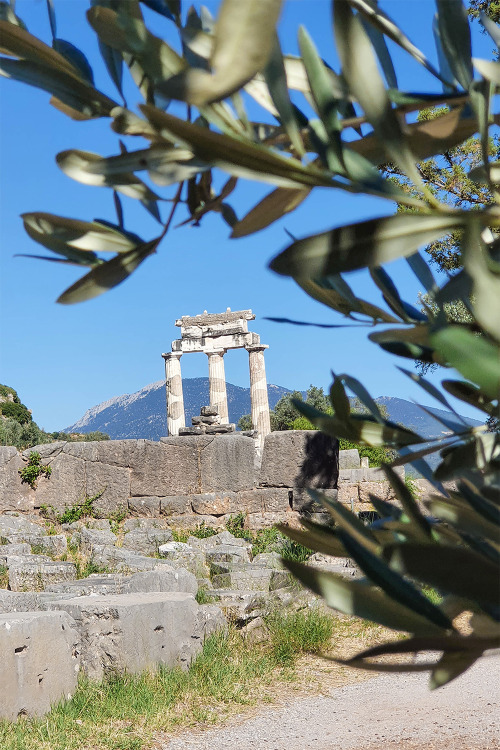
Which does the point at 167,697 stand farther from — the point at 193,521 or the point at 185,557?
the point at 193,521

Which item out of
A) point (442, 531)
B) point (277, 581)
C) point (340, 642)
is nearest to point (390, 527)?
point (442, 531)

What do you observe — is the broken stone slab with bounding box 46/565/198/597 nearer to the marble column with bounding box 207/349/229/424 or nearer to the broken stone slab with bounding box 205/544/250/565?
the broken stone slab with bounding box 205/544/250/565

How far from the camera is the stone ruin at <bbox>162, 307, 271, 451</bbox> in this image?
25.8m

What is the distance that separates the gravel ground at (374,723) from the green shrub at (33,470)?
763 cm

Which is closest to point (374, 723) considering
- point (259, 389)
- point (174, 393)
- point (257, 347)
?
point (174, 393)

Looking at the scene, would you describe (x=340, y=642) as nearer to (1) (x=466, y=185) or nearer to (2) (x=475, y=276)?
(2) (x=475, y=276)

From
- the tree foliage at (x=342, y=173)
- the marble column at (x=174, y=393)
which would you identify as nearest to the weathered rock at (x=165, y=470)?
the marble column at (x=174, y=393)

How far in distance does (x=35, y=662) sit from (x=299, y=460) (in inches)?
264

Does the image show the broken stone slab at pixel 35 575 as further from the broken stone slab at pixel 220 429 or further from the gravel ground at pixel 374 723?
the broken stone slab at pixel 220 429

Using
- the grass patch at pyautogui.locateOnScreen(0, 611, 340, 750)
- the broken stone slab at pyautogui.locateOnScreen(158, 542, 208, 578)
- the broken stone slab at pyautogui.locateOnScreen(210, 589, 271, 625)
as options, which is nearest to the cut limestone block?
the grass patch at pyautogui.locateOnScreen(0, 611, 340, 750)

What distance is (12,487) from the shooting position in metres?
12.0

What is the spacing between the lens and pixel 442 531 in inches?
44.7

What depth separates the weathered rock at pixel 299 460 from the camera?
10.9 meters

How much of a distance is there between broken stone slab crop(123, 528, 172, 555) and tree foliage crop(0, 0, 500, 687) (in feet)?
30.6
